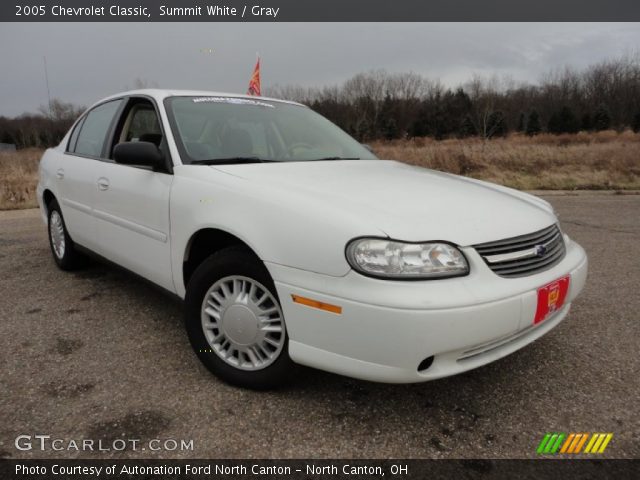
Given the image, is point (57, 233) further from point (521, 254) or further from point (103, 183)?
point (521, 254)

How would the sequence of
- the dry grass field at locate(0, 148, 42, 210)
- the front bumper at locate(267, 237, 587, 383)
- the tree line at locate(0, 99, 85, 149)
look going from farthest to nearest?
the tree line at locate(0, 99, 85, 149) → the dry grass field at locate(0, 148, 42, 210) → the front bumper at locate(267, 237, 587, 383)

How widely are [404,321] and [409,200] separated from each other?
2.05ft

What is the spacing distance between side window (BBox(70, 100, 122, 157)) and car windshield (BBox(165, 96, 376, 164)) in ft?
2.73

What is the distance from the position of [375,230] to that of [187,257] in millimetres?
1129

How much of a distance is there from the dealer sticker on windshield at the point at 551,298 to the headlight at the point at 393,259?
511 mm

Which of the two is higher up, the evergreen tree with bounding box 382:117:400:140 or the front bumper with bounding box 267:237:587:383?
the front bumper with bounding box 267:237:587:383

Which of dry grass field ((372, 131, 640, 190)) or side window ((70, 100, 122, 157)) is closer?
side window ((70, 100, 122, 157))

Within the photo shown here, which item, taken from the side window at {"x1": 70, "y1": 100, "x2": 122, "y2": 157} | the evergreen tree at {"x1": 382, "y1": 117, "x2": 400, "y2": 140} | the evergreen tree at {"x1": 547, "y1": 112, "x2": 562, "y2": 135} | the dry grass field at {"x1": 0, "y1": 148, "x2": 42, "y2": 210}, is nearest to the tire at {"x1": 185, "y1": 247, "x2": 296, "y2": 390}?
the side window at {"x1": 70, "y1": 100, "x2": 122, "y2": 157}

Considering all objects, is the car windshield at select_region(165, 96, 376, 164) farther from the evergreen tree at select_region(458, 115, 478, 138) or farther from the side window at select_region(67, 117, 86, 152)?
the evergreen tree at select_region(458, 115, 478, 138)

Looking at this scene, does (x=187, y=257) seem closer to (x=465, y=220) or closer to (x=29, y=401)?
(x=29, y=401)

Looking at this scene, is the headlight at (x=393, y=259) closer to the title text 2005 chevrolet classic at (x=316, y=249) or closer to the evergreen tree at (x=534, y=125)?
the title text 2005 chevrolet classic at (x=316, y=249)

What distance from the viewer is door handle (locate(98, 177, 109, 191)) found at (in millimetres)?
3070
